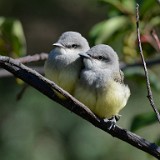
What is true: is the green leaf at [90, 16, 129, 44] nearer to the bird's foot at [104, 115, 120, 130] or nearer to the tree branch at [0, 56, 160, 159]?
the bird's foot at [104, 115, 120, 130]

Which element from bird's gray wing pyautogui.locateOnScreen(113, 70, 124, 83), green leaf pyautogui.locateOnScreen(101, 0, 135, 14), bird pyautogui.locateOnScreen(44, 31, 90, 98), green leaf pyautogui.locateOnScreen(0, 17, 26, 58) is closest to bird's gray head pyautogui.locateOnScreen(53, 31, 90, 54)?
bird pyautogui.locateOnScreen(44, 31, 90, 98)

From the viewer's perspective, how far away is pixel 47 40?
8.91m

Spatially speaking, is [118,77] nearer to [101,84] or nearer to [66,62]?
[101,84]

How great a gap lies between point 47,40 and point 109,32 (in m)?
5.20

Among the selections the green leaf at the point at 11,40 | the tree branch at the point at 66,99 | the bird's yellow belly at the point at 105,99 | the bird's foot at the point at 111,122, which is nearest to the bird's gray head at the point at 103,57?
the bird's yellow belly at the point at 105,99

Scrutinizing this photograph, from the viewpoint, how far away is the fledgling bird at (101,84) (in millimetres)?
3115

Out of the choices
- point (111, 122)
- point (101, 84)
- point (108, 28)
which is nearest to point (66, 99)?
point (111, 122)

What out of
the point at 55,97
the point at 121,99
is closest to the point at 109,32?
the point at 121,99

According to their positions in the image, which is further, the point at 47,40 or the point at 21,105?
the point at 47,40

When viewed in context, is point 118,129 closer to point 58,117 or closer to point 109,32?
point 109,32

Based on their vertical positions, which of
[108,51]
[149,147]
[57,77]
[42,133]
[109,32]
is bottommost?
[149,147]

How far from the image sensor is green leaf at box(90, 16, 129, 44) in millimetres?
3709

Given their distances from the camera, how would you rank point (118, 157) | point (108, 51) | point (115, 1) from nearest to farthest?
point (108, 51)
point (115, 1)
point (118, 157)

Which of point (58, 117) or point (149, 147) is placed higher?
point (58, 117)
